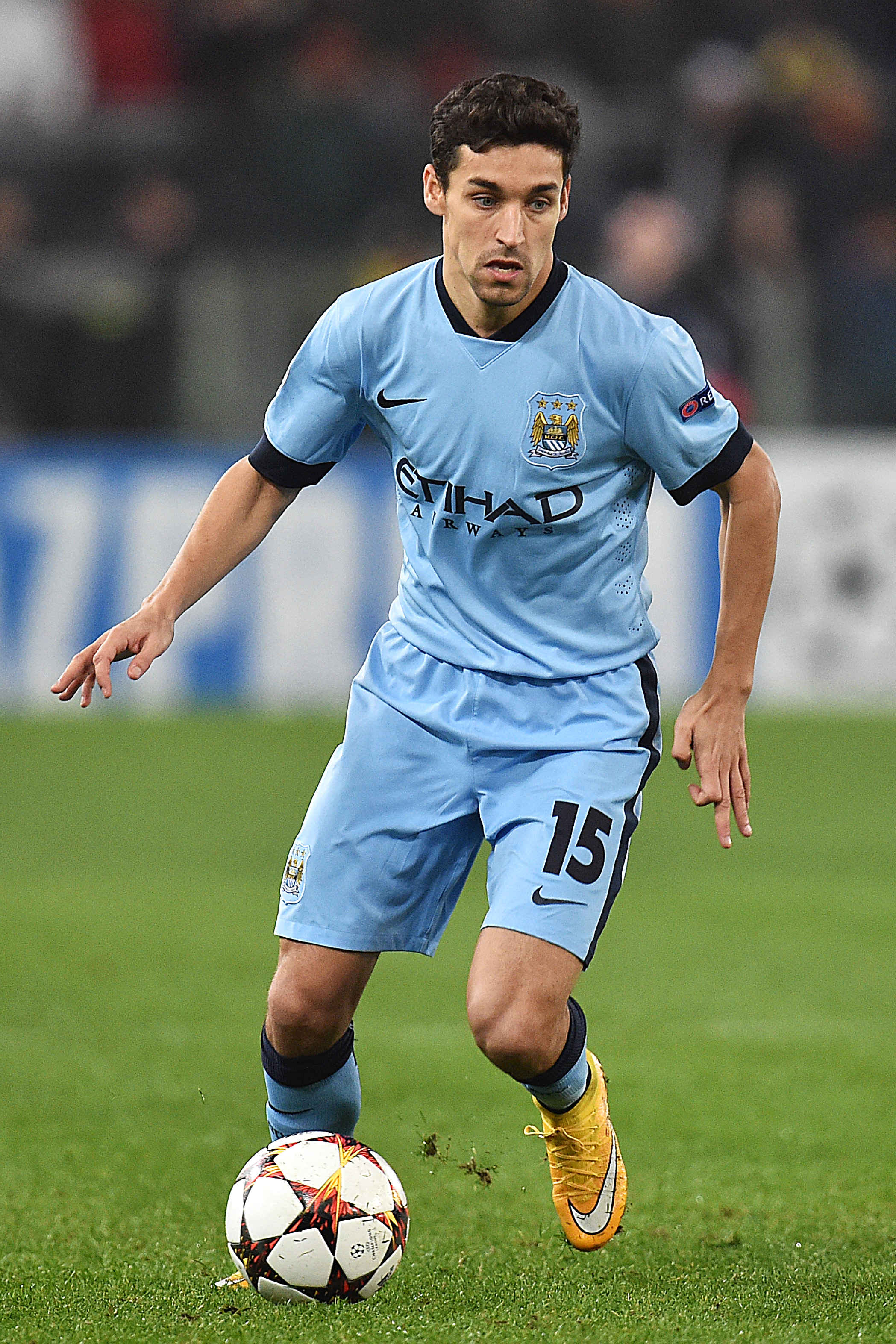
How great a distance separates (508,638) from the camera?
139 inches

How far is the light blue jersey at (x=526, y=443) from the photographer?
11.2 ft

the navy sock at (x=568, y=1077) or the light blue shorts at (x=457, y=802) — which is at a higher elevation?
the light blue shorts at (x=457, y=802)

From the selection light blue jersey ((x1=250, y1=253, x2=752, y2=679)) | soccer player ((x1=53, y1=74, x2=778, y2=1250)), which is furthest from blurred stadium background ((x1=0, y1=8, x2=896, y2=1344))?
light blue jersey ((x1=250, y1=253, x2=752, y2=679))

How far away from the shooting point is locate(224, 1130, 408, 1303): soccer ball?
3.22 metres

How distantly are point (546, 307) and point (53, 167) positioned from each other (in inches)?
414

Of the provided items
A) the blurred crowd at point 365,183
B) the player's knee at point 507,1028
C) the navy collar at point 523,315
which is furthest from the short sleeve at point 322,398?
the blurred crowd at point 365,183

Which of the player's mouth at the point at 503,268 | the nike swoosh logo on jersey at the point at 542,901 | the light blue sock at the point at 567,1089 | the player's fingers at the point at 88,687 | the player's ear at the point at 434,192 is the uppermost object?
the player's ear at the point at 434,192

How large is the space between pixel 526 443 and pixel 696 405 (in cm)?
33

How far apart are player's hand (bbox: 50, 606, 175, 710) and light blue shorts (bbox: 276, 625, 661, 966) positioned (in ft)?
1.36

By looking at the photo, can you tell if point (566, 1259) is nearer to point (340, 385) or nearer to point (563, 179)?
point (340, 385)

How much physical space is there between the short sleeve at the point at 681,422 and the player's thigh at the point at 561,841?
0.55 metres

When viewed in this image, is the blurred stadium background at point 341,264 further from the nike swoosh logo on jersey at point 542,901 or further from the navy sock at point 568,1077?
the nike swoosh logo on jersey at point 542,901

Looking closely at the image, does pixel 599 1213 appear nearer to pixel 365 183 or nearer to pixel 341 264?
pixel 341 264

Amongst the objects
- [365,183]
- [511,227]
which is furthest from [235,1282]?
[365,183]
